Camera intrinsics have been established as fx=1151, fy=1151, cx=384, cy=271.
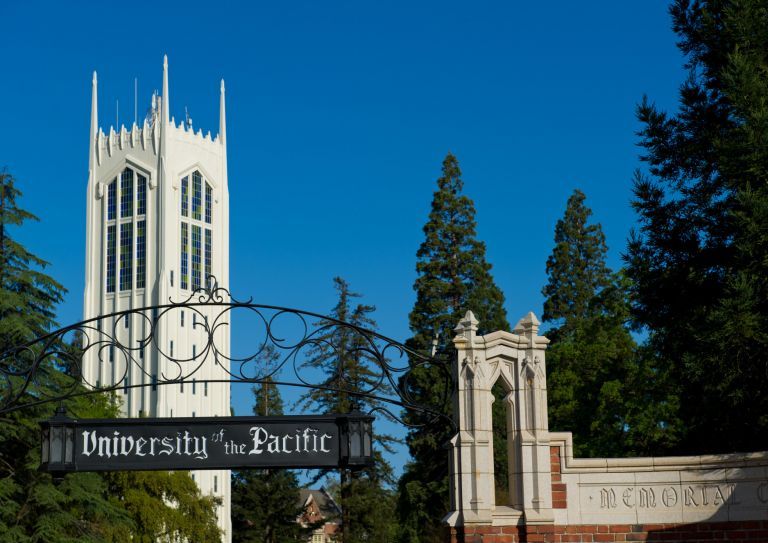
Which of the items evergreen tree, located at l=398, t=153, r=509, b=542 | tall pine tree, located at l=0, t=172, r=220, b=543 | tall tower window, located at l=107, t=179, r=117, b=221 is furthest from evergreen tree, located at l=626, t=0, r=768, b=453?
tall tower window, located at l=107, t=179, r=117, b=221

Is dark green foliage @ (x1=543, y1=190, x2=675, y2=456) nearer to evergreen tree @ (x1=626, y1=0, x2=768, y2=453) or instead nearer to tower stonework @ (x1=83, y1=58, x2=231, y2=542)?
evergreen tree @ (x1=626, y1=0, x2=768, y2=453)

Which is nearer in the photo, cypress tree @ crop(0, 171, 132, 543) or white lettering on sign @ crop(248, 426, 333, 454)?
white lettering on sign @ crop(248, 426, 333, 454)

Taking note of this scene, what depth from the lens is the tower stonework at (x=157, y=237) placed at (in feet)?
273

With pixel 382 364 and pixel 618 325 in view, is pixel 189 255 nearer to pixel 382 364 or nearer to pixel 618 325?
pixel 618 325

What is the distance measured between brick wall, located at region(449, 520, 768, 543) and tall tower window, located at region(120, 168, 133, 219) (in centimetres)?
7517

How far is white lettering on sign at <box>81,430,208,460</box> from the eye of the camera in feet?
44.8

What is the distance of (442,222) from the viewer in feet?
155

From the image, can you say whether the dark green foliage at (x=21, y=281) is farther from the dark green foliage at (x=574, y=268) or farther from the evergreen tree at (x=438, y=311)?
the dark green foliage at (x=574, y=268)

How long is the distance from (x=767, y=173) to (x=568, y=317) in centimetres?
4049

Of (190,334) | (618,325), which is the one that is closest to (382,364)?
(618,325)

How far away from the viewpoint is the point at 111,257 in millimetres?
86375

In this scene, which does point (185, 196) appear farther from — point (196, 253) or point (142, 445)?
point (142, 445)

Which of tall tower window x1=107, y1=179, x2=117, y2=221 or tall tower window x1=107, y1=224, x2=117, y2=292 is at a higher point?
tall tower window x1=107, y1=179, x2=117, y2=221

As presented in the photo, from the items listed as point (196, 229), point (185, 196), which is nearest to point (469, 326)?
point (196, 229)
